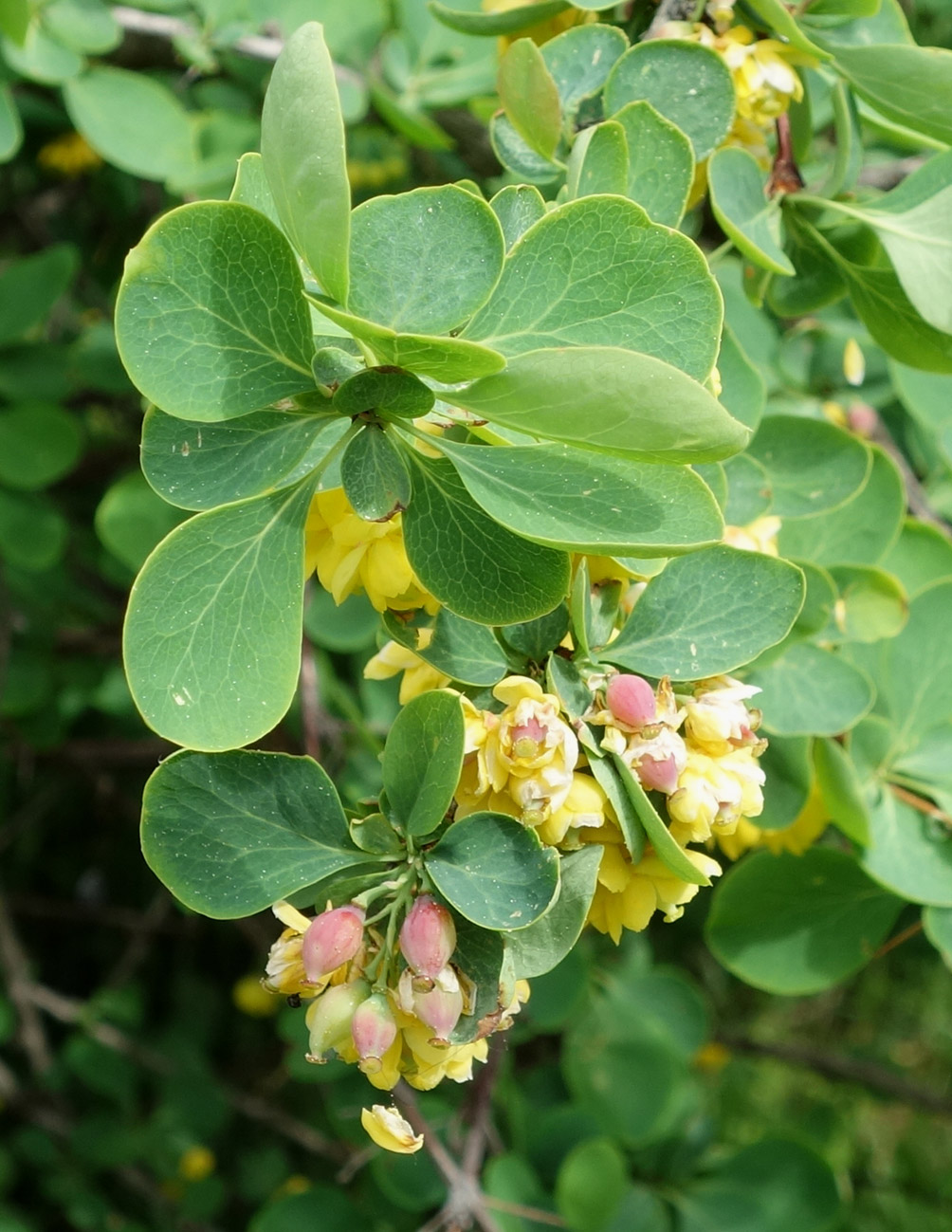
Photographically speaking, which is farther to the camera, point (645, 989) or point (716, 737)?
point (645, 989)

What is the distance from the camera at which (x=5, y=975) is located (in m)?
2.08

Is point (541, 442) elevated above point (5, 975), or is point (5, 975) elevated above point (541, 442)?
point (541, 442)

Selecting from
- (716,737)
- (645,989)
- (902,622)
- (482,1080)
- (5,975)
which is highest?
(716,737)

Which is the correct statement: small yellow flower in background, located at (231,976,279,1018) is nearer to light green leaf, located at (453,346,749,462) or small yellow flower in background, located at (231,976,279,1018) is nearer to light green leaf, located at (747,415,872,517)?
light green leaf, located at (747,415,872,517)

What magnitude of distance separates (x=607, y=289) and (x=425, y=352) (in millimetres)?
116

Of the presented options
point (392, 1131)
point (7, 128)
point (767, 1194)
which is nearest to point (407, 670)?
point (392, 1131)

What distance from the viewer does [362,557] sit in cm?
68

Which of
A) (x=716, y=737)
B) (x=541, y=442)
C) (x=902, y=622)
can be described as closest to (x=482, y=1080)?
(x=902, y=622)

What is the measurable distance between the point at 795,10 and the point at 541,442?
1.71 ft

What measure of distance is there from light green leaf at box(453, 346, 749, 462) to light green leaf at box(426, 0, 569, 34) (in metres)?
0.47

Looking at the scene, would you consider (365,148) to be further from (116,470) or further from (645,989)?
(645,989)

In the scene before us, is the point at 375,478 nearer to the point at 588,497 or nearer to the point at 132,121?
the point at 588,497

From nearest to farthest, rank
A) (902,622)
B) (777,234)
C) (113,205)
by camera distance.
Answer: (777,234), (902,622), (113,205)

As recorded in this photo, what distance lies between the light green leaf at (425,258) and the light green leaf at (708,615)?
0.22 meters
